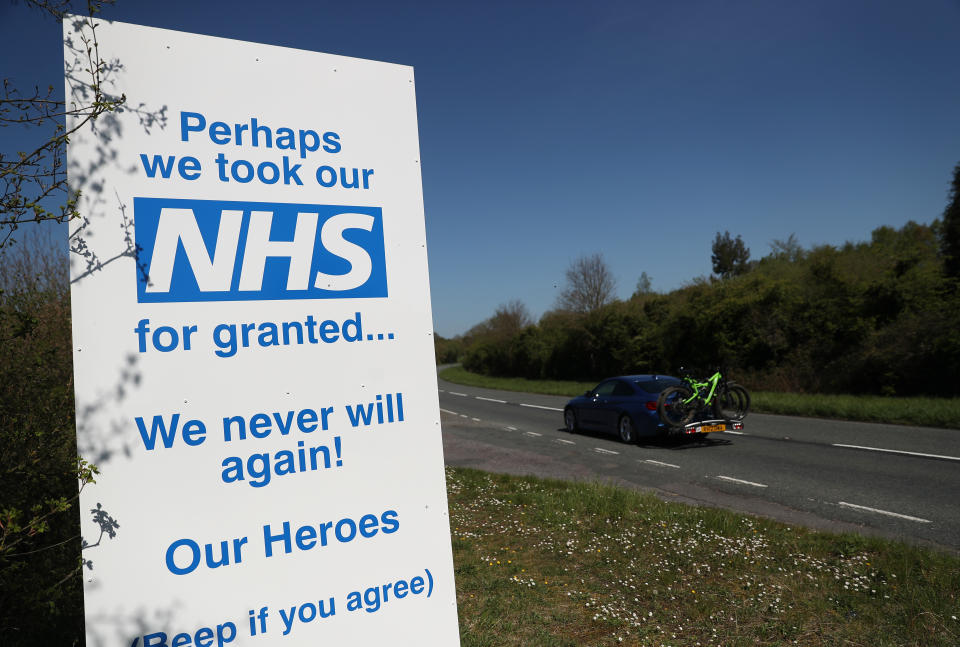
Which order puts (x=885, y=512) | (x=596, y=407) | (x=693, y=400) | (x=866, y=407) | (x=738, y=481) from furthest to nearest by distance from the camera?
(x=866, y=407) < (x=596, y=407) < (x=693, y=400) < (x=738, y=481) < (x=885, y=512)

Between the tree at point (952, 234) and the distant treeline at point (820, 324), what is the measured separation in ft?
0.88

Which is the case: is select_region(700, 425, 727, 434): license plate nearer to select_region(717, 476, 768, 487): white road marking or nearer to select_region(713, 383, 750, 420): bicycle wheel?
select_region(713, 383, 750, 420): bicycle wheel

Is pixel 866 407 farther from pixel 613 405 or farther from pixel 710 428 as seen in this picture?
pixel 613 405

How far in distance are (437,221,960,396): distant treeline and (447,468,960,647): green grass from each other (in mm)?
12532

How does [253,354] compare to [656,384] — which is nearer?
[253,354]

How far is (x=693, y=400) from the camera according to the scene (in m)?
11.1

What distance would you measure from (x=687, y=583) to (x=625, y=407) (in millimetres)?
8053

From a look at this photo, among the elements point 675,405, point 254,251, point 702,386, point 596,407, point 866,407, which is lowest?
point 866,407

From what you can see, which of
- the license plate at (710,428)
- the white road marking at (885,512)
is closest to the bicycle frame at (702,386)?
the license plate at (710,428)

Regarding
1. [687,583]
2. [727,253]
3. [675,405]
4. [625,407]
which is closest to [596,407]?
[625,407]

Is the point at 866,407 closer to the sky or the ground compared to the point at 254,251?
closer to the ground

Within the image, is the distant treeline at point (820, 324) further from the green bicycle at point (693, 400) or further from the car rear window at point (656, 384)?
the car rear window at point (656, 384)

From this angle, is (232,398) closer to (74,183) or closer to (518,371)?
(74,183)

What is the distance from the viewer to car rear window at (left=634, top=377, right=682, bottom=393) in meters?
12.0
